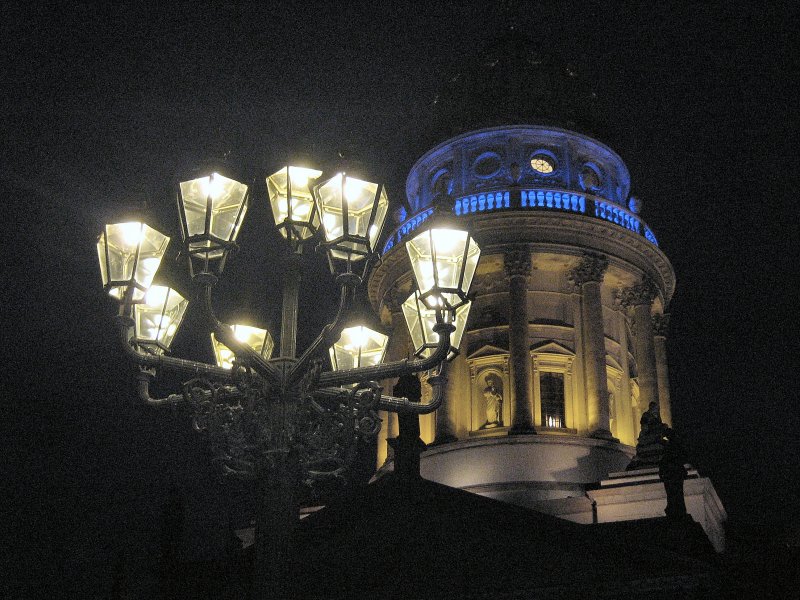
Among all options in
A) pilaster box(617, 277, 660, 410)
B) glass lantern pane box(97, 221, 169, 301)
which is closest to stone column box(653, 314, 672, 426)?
pilaster box(617, 277, 660, 410)

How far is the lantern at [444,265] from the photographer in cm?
1117

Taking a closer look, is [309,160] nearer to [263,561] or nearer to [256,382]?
[256,382]

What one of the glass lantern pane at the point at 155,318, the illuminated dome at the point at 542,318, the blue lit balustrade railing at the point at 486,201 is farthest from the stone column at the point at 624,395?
the glass lantern pane at the point at 155,318

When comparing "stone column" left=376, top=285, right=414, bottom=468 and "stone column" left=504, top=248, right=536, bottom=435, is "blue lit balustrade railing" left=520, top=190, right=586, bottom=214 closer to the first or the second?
"stone column" left=504, top=248, right=536, bottom=435

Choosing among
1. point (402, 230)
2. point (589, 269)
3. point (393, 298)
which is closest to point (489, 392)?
point (589, 269)

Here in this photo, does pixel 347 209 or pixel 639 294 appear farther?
pixel 639 294

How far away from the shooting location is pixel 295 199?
11.6 meters

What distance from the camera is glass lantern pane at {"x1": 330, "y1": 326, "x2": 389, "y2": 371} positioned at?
14188mm

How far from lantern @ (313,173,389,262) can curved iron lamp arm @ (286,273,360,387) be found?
24cm

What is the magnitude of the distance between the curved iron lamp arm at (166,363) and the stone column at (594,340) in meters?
29.4

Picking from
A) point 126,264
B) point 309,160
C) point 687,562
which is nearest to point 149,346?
point 126,264

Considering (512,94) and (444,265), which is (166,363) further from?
(512,94)

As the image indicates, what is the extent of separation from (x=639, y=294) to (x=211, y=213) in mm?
35161

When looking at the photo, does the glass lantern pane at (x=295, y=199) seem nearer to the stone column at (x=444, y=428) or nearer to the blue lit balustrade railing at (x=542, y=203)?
the stone column at (x=444, y=428)
